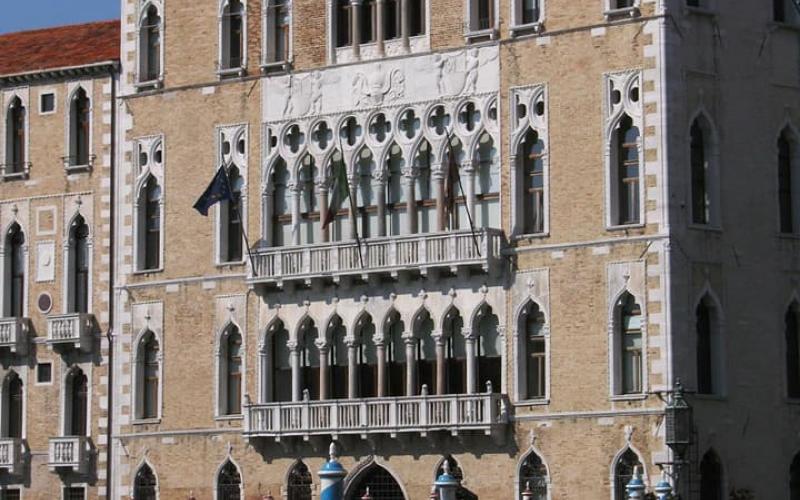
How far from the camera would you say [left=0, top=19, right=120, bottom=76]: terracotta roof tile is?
178ft

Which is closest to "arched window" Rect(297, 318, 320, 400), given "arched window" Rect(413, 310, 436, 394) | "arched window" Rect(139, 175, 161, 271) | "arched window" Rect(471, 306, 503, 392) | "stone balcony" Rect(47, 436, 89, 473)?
"arched window" Rect(413, 310, 436, 394)

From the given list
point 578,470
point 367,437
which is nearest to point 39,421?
point 367,437

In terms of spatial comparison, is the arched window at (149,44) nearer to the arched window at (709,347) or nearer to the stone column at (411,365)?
the stone column at (411,365)

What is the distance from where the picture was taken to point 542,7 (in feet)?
154

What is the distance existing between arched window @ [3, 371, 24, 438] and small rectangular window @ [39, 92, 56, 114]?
607 cm

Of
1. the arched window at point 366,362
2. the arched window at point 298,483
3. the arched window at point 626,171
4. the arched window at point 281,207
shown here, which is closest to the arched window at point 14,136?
the arched window at point 281,207

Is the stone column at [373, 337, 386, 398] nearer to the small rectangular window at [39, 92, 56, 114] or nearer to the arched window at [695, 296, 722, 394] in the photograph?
the arched window at [695, 296, 722, 394]

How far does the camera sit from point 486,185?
47.3 meters

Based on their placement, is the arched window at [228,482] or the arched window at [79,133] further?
the arched window at [79,133]

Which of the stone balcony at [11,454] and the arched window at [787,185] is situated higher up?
the arched window at [787,185]

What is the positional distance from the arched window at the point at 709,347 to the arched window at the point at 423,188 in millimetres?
6282

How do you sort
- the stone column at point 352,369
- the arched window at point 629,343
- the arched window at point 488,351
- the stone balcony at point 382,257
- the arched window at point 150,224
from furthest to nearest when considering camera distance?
the arched window at point 150,224 < the stone column at point 352,369 < the arched window at point 488,351 < the stone balcony at point 382,257 < the arched window at point 629,343

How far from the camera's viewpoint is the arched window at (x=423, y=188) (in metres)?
48.3

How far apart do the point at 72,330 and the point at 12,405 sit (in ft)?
8.84
